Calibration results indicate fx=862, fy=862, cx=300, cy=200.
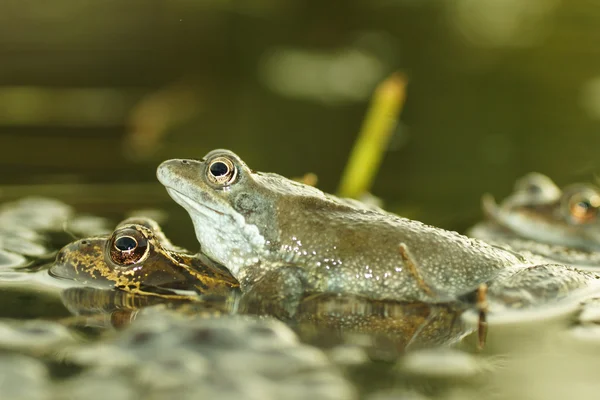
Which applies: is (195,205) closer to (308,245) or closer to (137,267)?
(137,267)

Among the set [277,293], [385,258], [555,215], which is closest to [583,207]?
[555,215]

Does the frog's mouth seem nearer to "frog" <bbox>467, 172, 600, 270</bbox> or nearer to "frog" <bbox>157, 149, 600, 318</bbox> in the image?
"frog" <bbox>157, 149, 600, 318</bbox>

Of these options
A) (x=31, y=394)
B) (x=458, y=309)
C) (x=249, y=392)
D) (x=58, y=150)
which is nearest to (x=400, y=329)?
(x=458, y=309)

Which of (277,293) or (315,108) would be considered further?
(315,108)

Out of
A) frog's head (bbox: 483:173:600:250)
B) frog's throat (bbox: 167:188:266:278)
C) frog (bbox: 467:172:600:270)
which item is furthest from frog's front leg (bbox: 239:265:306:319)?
frog's head (bbox: 483:173:600:250)

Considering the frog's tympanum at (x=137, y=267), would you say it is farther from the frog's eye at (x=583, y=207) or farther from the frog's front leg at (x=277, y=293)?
the frog's eye at (x=583, y=207)

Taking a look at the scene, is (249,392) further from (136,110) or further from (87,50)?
(87,50)

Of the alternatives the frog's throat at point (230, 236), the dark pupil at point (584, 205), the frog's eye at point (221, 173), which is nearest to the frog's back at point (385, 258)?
the frog's throat at point (230, 236)
